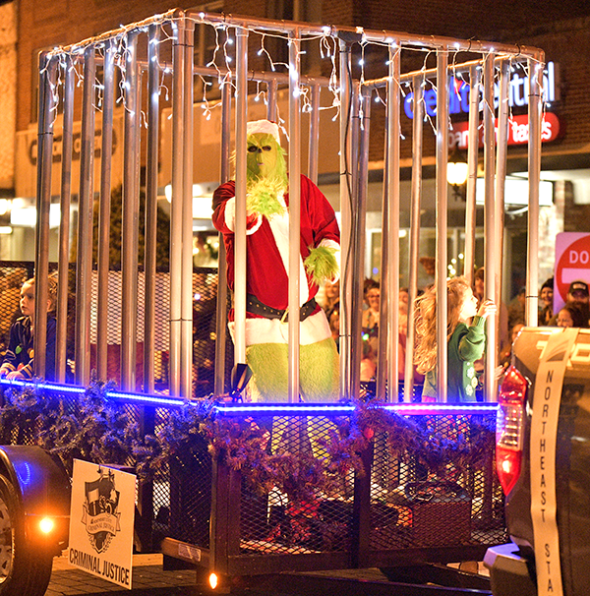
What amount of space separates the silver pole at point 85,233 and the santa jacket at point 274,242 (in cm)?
70

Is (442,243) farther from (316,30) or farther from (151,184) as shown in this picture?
(151,184)

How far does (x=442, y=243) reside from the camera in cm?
486

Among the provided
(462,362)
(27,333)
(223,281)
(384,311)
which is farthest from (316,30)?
(27,333)

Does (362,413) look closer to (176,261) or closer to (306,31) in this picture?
(176,261)

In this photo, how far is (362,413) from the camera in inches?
167

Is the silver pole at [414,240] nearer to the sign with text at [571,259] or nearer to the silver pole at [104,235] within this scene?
the silver pole at [104,235]

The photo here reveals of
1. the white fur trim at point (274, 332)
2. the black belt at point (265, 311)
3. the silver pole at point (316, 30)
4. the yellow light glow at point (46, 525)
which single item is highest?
the silver pole at point (316, 30)

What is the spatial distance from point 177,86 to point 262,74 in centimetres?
216

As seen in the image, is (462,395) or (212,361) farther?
(212,361)

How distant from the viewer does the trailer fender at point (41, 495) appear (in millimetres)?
4703

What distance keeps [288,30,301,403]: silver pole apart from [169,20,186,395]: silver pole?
467 mm

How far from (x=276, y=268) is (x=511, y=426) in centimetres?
204

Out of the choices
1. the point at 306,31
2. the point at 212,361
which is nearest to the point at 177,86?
the point at 306,31

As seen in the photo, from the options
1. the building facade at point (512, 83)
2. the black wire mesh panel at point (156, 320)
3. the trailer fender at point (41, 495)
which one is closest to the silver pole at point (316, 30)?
the trailer fender at point (41, 495)
